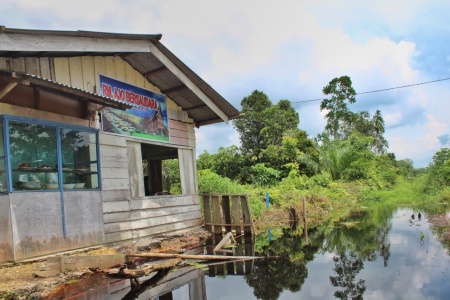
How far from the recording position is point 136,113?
9.66 metres

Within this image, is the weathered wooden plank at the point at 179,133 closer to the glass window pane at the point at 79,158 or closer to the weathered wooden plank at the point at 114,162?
the weathered wooden plank at the point at 114,162

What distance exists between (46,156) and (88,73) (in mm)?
2341

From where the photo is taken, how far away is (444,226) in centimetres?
1223

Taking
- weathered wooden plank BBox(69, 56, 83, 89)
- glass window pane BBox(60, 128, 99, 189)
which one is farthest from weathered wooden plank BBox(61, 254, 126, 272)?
weathered wooden plank BBox(69, 56, 83, 89)

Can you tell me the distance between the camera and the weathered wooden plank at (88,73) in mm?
8289

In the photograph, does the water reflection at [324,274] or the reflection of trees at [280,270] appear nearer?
the water reflection at [324,274]

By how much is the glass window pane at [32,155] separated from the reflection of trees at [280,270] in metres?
4.07

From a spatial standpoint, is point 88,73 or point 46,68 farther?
point 88,73

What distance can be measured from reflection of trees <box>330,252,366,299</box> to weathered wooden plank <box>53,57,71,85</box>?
6.41 metres

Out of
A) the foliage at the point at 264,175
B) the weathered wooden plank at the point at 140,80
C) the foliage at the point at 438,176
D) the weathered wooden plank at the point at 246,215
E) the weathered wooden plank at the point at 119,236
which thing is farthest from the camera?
the foliage at the point at 264,175

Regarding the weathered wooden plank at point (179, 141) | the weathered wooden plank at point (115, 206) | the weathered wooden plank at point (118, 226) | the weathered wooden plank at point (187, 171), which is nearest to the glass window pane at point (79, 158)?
the weathered wooden plank at point (115, 206)

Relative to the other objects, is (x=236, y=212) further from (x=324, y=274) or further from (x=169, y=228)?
(x=324, y=274)

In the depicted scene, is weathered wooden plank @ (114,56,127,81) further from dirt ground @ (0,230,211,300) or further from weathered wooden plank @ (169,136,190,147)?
dirt ground @ (0,230,211,300)

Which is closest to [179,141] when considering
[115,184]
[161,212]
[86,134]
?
[161,212]
